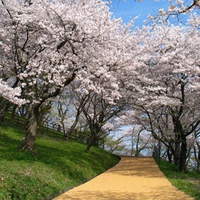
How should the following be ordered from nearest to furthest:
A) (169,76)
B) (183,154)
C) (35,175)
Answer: (35,175)
(183,154)
(169,76)

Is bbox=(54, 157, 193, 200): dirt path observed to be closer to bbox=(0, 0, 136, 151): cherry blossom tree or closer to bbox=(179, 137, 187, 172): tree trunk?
bbox=(0, 0, 136, 151): cherry blossom tree

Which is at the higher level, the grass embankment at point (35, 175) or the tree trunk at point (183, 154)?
the tree trunk at point (183, 154)

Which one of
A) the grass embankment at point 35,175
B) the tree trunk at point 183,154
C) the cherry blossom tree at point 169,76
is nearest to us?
the grass embankment at point 35,175

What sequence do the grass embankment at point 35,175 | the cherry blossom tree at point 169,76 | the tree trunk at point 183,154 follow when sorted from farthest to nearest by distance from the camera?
1. the tree trunk at point 183,154
2. the cherry blossom tree at point 169,76
3. the grass embankment at point 35,175

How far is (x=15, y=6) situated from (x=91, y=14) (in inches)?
156

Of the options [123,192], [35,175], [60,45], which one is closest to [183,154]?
[123,192]

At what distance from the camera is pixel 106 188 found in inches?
468

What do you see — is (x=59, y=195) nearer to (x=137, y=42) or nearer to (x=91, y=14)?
(x=91, y=14)

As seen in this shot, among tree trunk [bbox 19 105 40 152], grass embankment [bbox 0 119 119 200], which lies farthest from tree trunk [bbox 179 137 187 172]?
tree trunk [bbox 19 105 40 152]

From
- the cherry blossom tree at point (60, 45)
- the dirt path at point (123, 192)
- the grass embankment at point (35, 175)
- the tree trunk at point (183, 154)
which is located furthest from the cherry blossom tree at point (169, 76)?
the grass embankment at point (35, 175)

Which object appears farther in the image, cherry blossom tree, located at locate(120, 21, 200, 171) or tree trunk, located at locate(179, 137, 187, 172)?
tree trunk, located at locate(179, 137, 187, 172)

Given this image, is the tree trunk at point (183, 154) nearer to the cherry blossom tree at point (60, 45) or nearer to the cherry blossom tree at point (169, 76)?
the cherry blossom tree at point (169, 76)

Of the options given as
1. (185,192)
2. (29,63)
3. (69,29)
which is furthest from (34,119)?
(185,192)

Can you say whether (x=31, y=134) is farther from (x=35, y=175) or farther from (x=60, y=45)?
(x=60, y=45)
